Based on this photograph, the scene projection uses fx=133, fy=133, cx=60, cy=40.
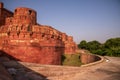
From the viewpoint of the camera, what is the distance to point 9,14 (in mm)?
24172

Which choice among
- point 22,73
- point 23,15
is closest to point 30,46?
point 22,73

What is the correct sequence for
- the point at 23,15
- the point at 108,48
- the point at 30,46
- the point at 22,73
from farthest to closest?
the point at 108,48
the point at 23,15
the point at 30,46
the point at 22,73

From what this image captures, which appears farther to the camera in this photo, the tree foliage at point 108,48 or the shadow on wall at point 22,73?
the tree foliage at point 108,48

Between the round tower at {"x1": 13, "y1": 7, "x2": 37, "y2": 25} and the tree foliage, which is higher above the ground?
the round tower at {"x1": 13, "y1": 7, "x2": 37, "y2": 25}

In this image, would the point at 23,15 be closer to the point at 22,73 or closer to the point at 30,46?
the point at 30,46

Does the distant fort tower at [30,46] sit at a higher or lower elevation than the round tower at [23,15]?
lower

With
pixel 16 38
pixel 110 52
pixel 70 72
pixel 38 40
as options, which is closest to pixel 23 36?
pixel 16 38

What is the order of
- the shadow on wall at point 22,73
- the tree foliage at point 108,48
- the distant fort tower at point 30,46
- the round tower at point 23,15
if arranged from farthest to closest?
1. the tree foliage at point 108,48
2. the round tower at point 23,15
3. the distant fort tower at point 30,46
4. the shadow on wall at point 22,73

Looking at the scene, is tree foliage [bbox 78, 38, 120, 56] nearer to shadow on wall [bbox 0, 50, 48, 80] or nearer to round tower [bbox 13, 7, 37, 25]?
round tower [bbox 13, 7, 37, 25]

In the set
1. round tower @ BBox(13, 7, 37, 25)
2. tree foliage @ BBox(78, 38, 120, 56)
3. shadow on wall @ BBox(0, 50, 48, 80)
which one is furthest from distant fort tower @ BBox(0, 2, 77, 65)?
tree foliage @ BBox(78, 38, 120, 56)

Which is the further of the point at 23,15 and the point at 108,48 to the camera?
the point at 108,48

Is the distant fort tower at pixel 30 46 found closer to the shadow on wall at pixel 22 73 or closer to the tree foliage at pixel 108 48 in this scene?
the shadow on wall at pixel 22 73

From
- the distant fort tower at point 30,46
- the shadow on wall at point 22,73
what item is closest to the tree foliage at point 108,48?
the distant fort tower at point 30,46

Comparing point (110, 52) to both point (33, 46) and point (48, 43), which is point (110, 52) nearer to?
point (48, 43)
